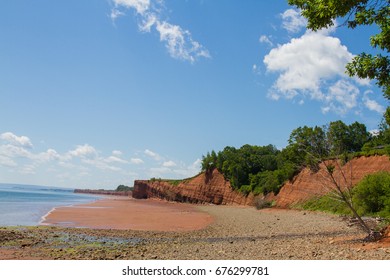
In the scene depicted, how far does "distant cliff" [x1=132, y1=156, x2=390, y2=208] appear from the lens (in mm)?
42125

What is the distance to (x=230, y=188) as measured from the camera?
81.7m

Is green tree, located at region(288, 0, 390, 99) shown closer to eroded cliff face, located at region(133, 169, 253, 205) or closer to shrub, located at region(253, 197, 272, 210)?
shrub, located at region(253, 197, 272, 210)

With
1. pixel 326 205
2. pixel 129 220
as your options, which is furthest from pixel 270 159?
pixel 129 220

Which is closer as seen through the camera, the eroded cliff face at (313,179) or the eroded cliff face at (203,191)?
the eroded cliff face at (313,179)

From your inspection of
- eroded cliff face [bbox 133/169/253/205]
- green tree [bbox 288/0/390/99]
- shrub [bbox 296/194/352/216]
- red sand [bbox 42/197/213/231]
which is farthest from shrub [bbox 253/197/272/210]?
green tree [bbox 288/0/390/99]

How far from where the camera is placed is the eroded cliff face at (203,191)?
79875mm

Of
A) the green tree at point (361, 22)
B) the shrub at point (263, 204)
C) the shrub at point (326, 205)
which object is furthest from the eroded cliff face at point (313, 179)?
the green tree at point (361, 22)

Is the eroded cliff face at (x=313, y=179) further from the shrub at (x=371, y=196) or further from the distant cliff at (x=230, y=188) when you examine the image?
the shrub at (x=371, y=196)

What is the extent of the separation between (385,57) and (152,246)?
1292 centimetres

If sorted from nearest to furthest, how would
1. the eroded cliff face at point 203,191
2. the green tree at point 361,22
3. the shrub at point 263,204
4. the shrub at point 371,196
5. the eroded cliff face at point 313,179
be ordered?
the green tree at point 361,22 < the shrub at point 371,196 < the eroded cliff face at point 313,179 < the shrub at point 263,204 < the eroded cliff face at point 203,191

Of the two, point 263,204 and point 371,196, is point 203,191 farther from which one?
point 371,196

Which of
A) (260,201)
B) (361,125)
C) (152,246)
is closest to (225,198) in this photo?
(260,201)

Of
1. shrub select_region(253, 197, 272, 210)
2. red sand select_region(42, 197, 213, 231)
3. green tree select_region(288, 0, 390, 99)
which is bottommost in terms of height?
red sand select_region(42, 197, 213, 231)
